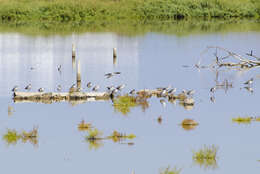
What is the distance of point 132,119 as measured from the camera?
81.1 ft

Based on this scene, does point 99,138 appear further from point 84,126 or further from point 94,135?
point 84,126

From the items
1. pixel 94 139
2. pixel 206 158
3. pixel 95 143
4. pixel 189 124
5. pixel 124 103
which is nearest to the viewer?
pixel 206 158

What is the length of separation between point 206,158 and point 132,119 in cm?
610

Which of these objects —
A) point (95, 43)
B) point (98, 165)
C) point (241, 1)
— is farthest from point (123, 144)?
point (241, 1)

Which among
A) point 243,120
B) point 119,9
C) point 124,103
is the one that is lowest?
point 243,120

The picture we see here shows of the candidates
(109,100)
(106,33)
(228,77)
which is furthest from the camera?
(106,33)

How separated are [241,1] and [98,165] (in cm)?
6043

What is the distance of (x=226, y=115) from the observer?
2541 cm

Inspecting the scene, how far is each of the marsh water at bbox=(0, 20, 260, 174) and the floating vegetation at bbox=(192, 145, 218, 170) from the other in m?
0.10

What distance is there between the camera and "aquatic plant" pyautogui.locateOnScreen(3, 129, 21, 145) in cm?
2133

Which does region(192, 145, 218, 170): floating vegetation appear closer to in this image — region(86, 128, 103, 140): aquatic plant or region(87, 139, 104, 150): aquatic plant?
region(87, 139, 104, 150): aquatic plant

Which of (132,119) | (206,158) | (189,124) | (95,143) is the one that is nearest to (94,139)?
(95,143)

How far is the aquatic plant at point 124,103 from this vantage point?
2641 cm

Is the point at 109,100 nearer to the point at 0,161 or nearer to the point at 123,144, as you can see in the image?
the point at 123,144
